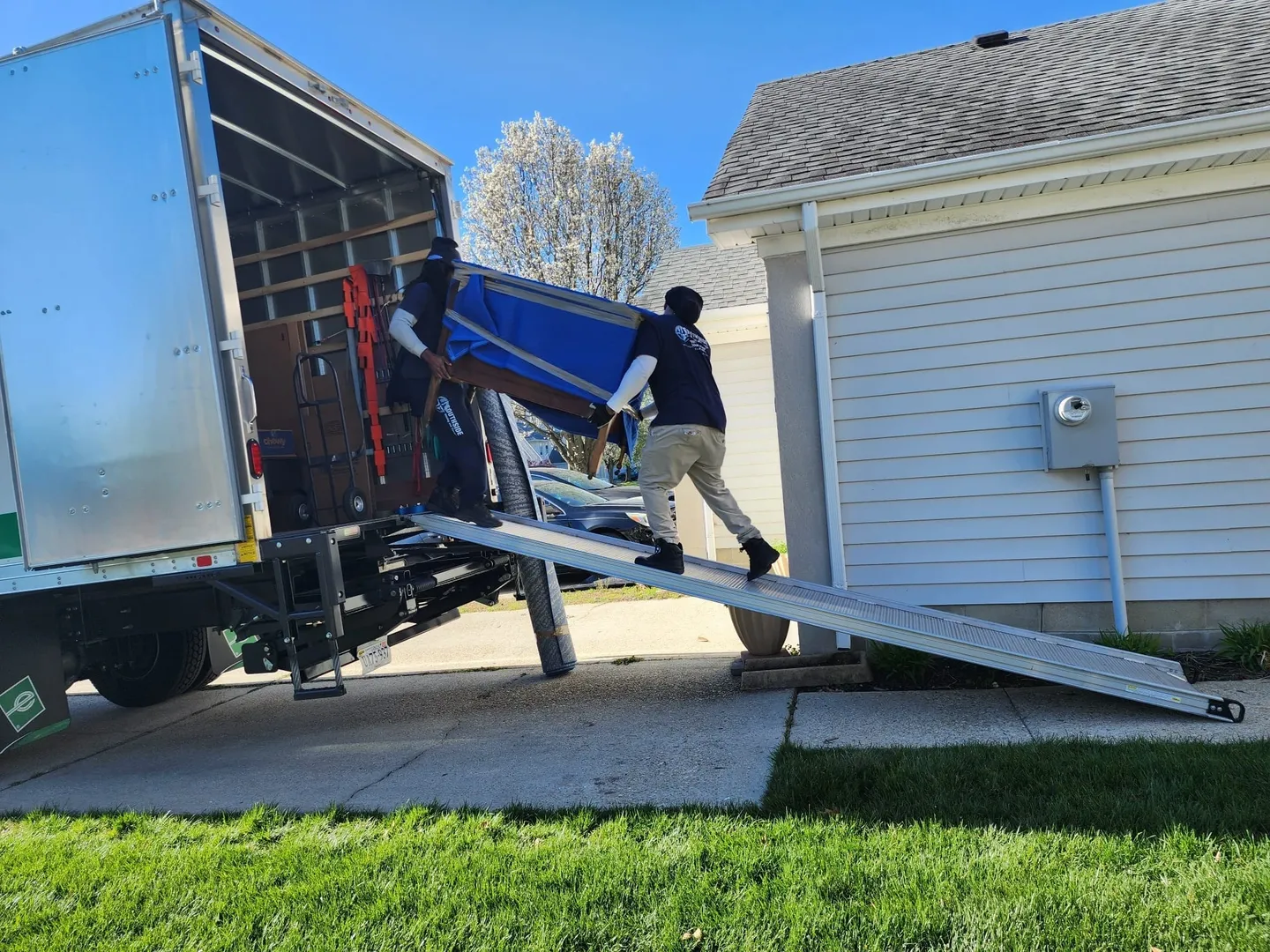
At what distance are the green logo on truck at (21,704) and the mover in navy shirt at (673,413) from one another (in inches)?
138

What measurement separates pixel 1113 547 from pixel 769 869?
11.6 feet

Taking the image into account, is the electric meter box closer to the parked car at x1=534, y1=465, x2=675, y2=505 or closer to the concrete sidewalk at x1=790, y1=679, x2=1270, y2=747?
the concrete sidewalk at x1=790, y1=679, x2=1270, y2=747

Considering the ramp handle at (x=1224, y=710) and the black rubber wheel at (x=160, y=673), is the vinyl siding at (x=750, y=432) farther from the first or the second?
the ramp handle at (x=1224, y=710)

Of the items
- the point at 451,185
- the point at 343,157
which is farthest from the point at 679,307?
the point at 343,157

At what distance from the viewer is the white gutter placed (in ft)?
16.3

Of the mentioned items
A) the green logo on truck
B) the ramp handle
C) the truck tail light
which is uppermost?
the truck tail light

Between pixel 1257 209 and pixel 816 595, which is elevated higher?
pixel 1257 209

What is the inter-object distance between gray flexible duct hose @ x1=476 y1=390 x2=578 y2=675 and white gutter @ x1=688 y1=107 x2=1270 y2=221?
2014 millimetres

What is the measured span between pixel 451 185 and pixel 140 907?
4.81 meters

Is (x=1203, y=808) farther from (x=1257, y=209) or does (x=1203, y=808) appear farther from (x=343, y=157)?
(x=343, y=157)

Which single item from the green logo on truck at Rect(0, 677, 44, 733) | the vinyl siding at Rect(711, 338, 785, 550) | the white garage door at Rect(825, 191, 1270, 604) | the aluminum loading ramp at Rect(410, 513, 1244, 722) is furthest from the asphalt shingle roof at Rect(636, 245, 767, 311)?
the green logo on truck at Rect(0, 677, 44, 733)

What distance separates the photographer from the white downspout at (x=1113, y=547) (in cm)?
542

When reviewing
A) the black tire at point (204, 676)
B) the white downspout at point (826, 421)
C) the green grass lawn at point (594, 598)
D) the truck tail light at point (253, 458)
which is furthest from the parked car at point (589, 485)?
the truck tail light at point (253, 458)

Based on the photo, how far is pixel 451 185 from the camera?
20.9 ft
